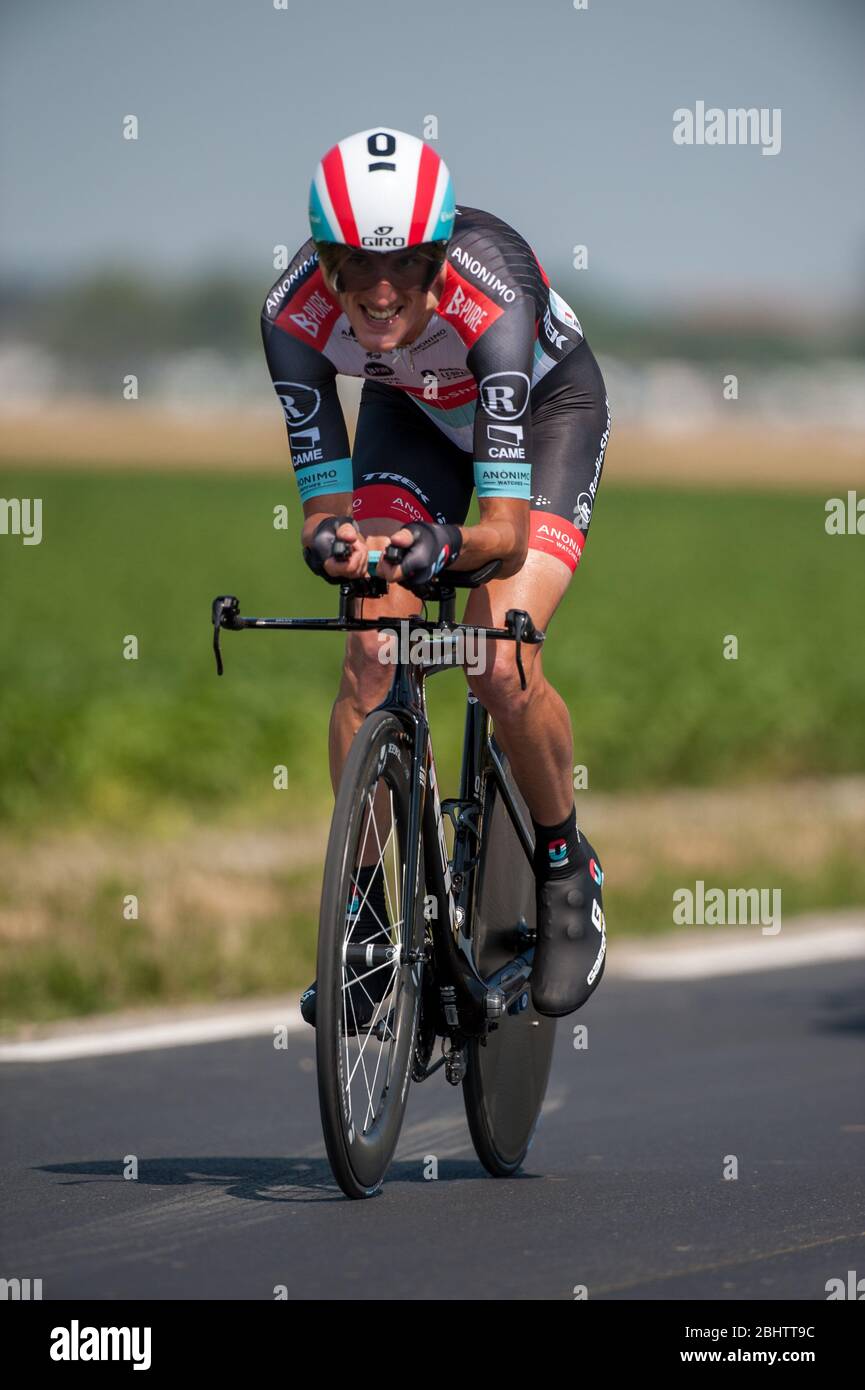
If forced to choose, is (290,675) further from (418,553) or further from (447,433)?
(418,553)

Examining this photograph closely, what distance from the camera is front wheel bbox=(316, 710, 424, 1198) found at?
4.36 meters

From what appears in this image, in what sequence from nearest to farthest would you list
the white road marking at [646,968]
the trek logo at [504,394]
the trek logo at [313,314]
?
the trek logo at [504,394], the trek logo at [313,314], the white road marking at [646,968]

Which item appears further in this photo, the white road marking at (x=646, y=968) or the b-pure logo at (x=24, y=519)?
the b-pure logo at (x=24, y=519)

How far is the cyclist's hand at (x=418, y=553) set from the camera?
444 centimetres

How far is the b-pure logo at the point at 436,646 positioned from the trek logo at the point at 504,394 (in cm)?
50

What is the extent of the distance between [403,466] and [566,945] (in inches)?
50.6

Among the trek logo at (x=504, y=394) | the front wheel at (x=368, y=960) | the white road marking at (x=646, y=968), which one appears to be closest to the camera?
the front wheel at (x=368, y=960)

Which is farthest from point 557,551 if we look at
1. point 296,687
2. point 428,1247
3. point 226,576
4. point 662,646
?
→ point 226,576

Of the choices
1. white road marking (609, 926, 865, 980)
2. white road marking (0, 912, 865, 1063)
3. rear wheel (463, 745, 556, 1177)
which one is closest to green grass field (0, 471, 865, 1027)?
white road marking (0, 912, 865, 1063)

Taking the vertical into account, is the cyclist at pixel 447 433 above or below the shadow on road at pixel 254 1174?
above

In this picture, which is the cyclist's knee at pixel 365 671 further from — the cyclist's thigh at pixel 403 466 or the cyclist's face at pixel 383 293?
the cyclist's face at pixel 383 293
